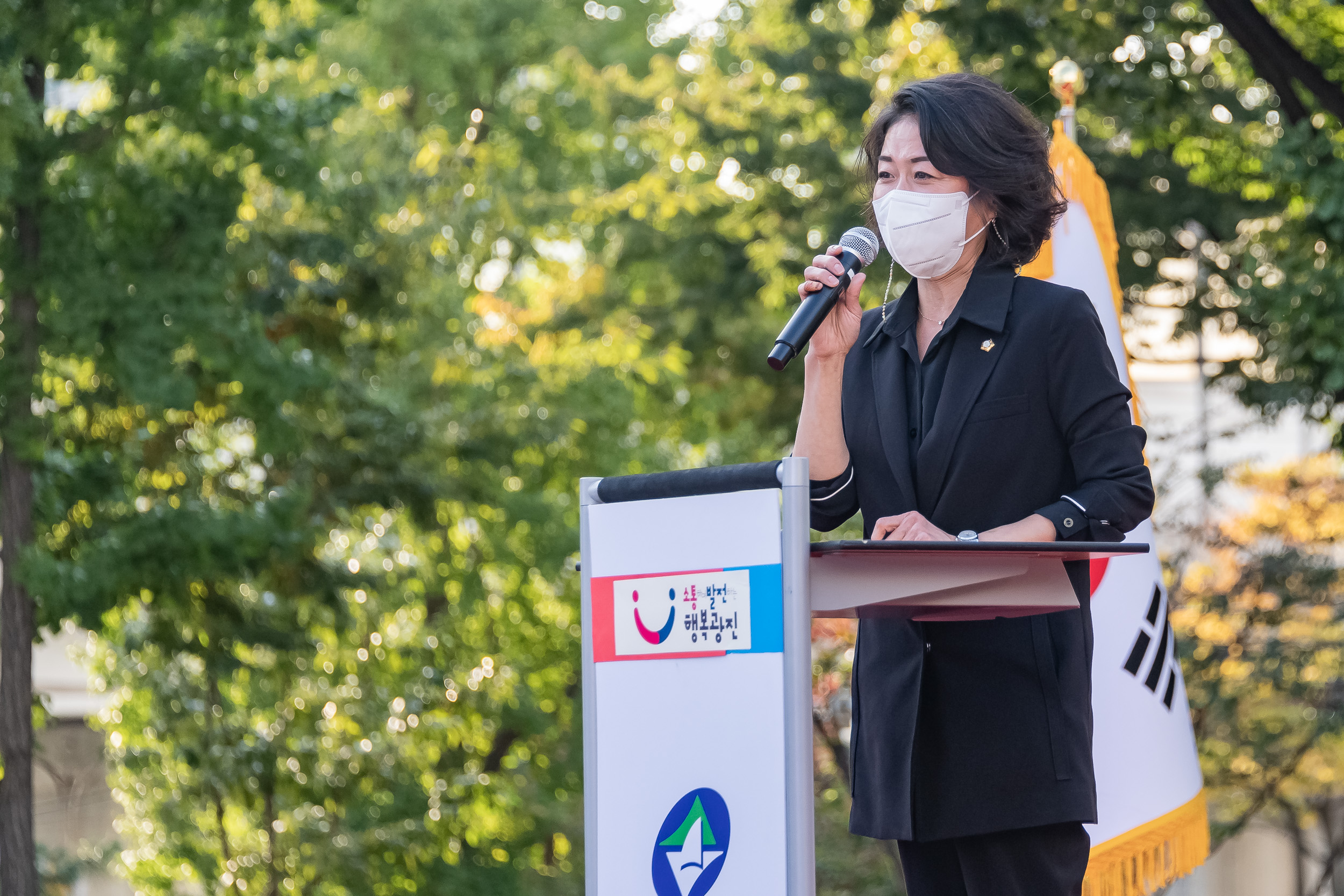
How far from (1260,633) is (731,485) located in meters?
8.65

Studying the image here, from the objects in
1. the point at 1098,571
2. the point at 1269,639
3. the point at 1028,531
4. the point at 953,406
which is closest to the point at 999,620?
the point at 1028,531

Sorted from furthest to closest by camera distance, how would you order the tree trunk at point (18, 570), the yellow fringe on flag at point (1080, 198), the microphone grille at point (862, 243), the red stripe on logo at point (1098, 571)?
the tree trunk at point (18, 570) < the yellow fringe on flag at point (1080, 198) < the red stripe on logo at point (1098, 571) < the microphone grille at point (862, 243)

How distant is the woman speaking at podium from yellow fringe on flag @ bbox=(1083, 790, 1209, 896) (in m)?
1.81

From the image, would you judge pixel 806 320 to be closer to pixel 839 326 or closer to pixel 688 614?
pixel 839 326

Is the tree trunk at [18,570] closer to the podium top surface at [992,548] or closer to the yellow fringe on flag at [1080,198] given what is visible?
the yellow fringe on flag at [1080,198]

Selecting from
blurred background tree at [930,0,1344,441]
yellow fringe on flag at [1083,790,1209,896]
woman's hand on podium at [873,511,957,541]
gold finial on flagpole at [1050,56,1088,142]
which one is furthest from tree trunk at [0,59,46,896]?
woman's hand on podium at [873,511,957,541]

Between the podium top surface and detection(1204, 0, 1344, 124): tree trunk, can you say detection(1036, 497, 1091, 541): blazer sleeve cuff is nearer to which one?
the podium top surface

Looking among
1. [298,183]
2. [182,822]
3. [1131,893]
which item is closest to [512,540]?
[182,822]

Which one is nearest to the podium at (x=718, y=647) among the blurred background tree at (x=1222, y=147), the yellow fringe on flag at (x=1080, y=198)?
the yellow fringe on flag at (x=1080, y=198)

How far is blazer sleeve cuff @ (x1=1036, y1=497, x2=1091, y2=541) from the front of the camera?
183cm

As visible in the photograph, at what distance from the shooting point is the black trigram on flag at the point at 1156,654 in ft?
12.6

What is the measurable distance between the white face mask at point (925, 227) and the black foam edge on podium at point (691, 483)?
14.9 inches

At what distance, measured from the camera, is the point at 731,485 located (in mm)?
1885

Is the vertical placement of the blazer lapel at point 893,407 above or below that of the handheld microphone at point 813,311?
below
